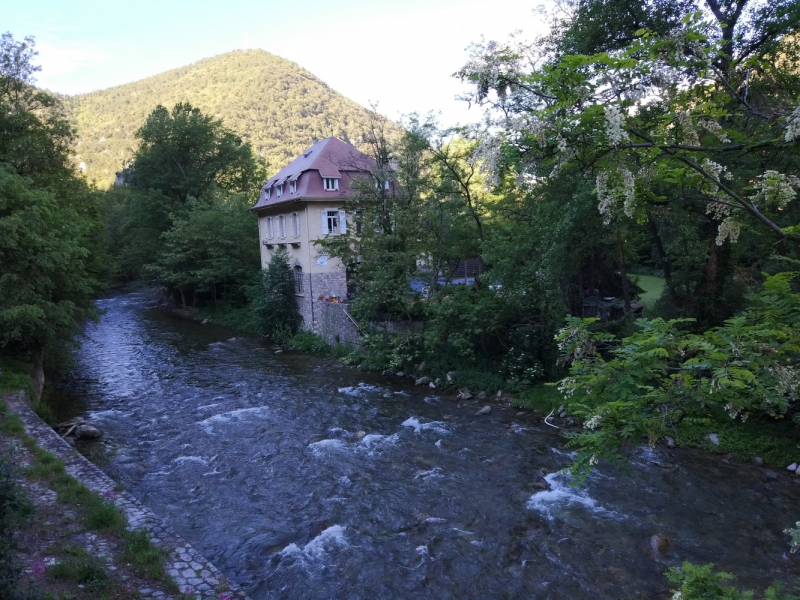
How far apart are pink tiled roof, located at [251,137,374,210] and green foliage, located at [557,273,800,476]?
66.5 feet

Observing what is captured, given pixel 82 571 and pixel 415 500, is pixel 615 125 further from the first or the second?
pixel 415 500

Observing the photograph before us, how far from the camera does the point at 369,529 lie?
865cm

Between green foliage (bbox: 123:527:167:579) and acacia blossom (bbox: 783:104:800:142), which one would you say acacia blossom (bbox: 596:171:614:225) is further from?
green foliage (bbox: 123:527:167:579)

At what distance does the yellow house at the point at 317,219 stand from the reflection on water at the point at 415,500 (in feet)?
31.2

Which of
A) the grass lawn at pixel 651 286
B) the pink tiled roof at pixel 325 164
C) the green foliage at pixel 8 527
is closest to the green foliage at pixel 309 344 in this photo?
the pink tiled roof at pixel 325 164

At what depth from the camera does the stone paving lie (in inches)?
231

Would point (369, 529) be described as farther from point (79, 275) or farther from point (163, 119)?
point (163, 119)

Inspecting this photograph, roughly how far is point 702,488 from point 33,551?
1059 centimetres

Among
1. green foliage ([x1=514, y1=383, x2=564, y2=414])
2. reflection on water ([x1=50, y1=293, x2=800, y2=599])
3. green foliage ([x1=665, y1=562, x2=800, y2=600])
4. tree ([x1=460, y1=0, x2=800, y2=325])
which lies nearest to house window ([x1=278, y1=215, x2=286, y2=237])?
reflection on water ([x1=50, y1=293, x2=800, y2=599])

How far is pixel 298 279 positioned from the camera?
86.3 feet

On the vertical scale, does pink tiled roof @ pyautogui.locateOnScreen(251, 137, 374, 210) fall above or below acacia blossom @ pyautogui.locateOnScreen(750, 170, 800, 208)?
above

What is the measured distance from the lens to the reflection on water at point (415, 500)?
7.39 m

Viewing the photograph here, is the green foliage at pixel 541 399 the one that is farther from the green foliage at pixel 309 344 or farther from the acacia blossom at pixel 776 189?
the acacia blossom at pixel 776 189

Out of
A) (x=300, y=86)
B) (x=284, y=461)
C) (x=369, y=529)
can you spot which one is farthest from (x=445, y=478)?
(x=300, y=86)
